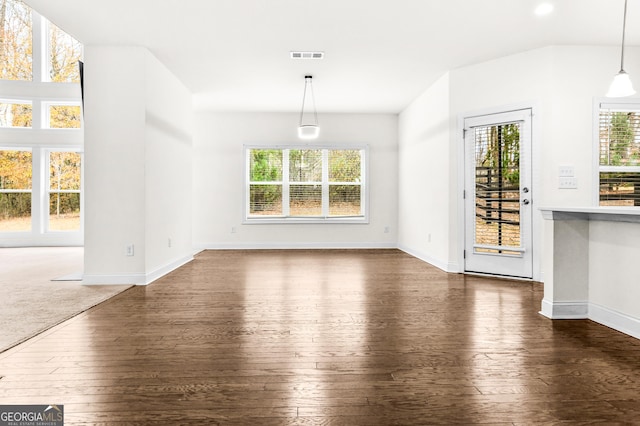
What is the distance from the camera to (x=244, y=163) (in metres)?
8.23

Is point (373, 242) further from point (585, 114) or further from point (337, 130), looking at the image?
point (585, 114)

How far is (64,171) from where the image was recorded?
884 cm

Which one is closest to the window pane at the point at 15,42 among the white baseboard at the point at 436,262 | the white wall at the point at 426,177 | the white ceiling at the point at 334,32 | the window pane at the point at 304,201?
the white ceiling at the point at 334,32

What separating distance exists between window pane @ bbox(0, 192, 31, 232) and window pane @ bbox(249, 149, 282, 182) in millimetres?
5004

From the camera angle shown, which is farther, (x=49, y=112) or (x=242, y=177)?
(x=49, y=112)

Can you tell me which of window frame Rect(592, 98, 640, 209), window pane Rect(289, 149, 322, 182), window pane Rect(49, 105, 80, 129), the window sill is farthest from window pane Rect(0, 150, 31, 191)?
window frame Rect(592, 98, 640, 209)

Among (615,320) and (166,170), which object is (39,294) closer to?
(166,170)

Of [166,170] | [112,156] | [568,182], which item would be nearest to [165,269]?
[166,170]

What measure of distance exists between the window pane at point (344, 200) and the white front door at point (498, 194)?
3.32 m

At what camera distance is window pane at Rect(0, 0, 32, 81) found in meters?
8.52

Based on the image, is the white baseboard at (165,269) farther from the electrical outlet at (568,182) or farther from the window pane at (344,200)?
the electrical outlet at (568,182)

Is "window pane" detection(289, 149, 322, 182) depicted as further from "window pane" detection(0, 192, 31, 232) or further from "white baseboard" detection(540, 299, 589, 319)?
"window pane" detection(0, 192, 31, 232)

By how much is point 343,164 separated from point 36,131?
6741 mm

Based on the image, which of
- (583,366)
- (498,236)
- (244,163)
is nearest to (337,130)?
(244,163)
